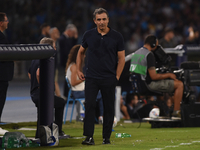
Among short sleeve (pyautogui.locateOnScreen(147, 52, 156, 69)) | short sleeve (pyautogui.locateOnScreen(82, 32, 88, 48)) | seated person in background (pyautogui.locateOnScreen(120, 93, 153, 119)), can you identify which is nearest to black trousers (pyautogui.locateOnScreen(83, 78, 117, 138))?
short sleeve (pyautogui.locateOnScreen(82, 32, 88, 48))

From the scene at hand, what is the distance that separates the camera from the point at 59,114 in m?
6.57

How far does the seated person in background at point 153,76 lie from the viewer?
829 cm

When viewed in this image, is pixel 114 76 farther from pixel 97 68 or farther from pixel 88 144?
pixel 88 144

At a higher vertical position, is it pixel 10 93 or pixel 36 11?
pixel 36 11

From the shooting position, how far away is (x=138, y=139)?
6371mm

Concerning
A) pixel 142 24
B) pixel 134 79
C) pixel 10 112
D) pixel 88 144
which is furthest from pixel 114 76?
pixel 142 24

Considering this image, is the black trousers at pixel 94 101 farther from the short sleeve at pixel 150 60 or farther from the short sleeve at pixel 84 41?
the short sleeve at pixel 150 60

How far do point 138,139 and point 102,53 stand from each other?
4.55 ft

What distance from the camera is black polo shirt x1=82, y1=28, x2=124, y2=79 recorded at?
18.7 feet

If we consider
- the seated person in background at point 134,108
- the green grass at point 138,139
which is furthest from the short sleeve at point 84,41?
the seated person in background at point 134,108

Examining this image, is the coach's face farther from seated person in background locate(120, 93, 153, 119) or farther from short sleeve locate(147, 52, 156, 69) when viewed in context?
seated person in background locate(120, 93, 153, 119)

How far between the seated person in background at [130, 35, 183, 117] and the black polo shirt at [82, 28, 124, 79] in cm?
253

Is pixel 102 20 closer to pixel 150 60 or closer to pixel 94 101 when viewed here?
pixel 94 101

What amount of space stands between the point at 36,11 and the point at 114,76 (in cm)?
1533
